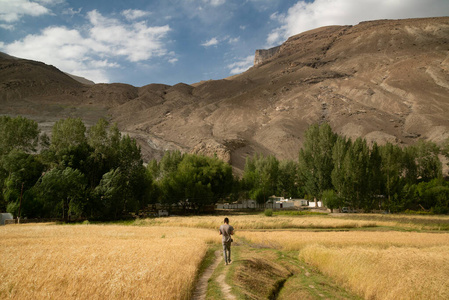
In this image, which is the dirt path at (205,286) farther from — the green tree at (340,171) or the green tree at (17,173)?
the green tree at (340,171)

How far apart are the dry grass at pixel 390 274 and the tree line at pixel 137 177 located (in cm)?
4156

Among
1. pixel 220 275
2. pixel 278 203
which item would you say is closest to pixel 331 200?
pixel 278 203

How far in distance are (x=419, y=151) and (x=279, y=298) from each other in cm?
9479

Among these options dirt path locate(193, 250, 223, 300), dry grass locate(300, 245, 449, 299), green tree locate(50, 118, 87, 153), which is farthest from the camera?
green tree locate(50, 118, 87, 153)

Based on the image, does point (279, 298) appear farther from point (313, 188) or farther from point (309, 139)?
point (309, 139)

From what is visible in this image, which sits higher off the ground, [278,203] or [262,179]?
[262,179]

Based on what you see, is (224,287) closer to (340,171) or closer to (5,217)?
(5,217)

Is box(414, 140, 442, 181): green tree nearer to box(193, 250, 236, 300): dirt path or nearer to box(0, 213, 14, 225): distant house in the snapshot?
box(193, 250, 236, 300): dirt path

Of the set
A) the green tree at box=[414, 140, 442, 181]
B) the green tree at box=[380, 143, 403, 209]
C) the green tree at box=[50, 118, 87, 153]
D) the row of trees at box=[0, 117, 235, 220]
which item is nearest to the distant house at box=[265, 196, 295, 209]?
the row of trees at box=[0, 117, 235, 220]

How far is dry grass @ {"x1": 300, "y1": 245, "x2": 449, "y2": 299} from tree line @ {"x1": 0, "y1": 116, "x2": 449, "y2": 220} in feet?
136

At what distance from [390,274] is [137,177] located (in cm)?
5282

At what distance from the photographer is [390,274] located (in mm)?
11203

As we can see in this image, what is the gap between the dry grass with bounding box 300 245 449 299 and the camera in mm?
9906

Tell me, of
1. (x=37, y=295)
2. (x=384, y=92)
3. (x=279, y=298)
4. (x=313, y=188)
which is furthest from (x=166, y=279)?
(x=384, y=92)
